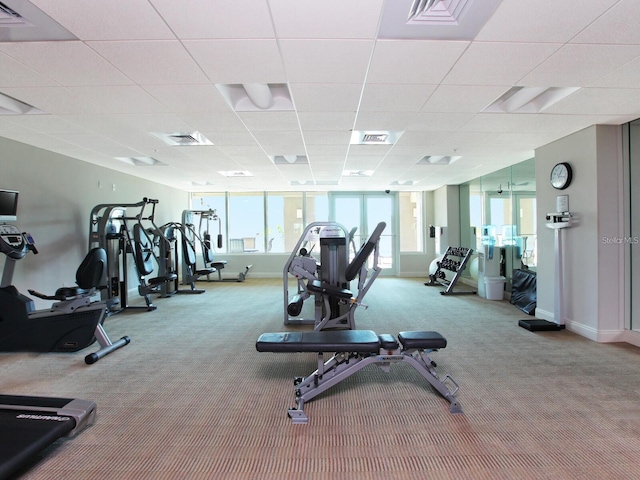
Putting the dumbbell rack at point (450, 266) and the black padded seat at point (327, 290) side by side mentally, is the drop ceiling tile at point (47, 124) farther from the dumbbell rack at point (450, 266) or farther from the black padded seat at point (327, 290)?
the dumbbell rack at point (450, 266)

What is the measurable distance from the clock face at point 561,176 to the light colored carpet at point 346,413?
1.79 m

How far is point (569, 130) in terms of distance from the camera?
3.51m

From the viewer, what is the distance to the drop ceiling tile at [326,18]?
1.60 metres

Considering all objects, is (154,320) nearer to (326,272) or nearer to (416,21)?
(326,272)

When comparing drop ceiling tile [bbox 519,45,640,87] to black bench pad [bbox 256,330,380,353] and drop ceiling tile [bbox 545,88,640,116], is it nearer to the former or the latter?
drop ceiling tile [bbox 545,88,640,116]

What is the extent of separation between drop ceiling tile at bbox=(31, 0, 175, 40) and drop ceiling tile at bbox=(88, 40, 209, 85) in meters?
0.07

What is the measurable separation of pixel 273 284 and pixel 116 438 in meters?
5.50

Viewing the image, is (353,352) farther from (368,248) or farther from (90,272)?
(90,272)

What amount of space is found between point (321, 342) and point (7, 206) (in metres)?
3.45

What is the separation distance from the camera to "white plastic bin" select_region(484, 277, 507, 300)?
5602mm

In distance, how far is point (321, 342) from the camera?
2246mm

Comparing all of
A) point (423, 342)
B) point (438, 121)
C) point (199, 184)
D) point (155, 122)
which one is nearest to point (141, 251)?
point (199, 184)

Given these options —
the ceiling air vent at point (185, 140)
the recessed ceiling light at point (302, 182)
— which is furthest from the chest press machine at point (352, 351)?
the recessed ceiling light at point (302, 182)

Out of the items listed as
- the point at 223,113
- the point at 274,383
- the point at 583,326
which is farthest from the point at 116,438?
the point at 583,326
